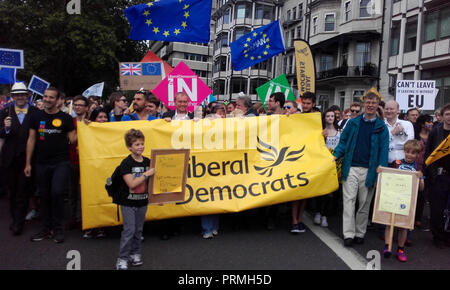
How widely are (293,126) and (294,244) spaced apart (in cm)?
175

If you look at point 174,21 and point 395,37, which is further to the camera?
point 395,37

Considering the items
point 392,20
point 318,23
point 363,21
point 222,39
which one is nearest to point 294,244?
point 392,20

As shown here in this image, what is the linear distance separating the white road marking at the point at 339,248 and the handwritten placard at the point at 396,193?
2.20 ft

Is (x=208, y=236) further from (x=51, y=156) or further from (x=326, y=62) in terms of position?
(x=326, y=62)

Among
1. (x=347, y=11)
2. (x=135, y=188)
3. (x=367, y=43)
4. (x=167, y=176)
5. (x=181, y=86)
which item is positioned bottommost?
(x=135, y=188)

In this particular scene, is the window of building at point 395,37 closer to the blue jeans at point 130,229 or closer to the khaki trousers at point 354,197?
the khaki trousers at point 354,197

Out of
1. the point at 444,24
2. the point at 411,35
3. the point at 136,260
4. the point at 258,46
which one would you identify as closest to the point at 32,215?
the point at 136,260

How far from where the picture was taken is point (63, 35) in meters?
21.0

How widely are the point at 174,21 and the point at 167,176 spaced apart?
489 centimetres

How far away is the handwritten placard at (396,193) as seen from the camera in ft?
14.7

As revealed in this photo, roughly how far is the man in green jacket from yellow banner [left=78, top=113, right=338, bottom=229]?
1.32 ft

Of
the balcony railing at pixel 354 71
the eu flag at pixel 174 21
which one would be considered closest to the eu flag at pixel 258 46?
the eu flag at pixel 174 21

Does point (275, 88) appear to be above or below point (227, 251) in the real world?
above

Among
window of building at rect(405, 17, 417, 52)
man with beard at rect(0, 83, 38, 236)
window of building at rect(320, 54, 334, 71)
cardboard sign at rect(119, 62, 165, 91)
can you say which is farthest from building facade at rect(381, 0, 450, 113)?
man with beard at rect(0, 83, 38, 236)
